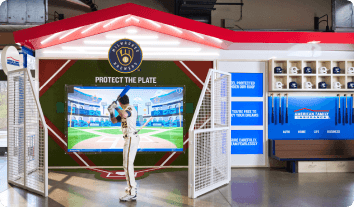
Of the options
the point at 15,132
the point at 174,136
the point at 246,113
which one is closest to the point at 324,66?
the point at 246,113

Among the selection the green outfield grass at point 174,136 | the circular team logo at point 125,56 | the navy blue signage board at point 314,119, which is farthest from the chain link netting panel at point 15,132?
the navy blue signage board at point 314,119

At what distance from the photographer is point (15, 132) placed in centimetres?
494

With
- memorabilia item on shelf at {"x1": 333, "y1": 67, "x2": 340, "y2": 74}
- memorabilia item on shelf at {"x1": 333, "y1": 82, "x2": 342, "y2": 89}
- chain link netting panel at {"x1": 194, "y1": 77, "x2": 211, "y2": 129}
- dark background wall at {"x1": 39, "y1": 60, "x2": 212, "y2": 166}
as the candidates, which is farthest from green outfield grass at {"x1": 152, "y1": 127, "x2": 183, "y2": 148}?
memorabilia item on shelf at {"x1": 333, "y1": 67, "x2": 340, "y2": 74}

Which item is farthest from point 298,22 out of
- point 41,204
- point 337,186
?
point 41,204

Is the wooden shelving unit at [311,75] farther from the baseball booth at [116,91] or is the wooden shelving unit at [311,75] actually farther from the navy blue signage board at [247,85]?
the baseball booth at [116,91]

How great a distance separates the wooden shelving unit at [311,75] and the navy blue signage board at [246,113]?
0.59 m

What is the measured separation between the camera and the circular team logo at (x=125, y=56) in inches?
227

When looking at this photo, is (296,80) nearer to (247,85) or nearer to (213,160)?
(247,85)

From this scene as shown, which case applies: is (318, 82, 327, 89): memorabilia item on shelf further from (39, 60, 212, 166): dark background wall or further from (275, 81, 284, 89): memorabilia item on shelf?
(39, 60, 212, 166): dark background wall

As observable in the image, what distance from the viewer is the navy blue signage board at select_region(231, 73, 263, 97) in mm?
6359

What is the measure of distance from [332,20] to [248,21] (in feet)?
9.87

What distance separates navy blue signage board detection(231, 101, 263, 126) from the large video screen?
135cm

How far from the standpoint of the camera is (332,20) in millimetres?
9414

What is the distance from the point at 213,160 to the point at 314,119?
3342 millimetres
